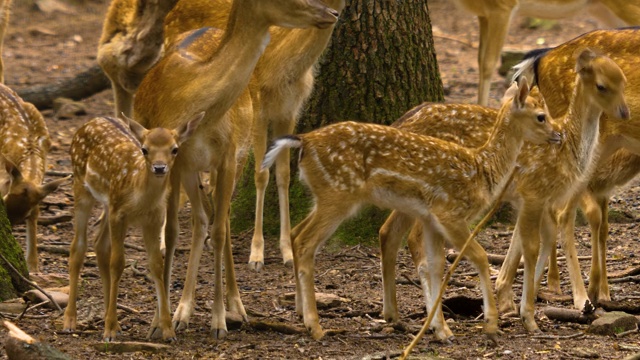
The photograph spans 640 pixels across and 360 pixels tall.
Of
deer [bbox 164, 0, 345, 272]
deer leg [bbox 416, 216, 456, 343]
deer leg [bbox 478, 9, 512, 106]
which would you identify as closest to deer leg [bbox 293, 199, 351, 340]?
deer leg [bbox 416, 216, 456, 343]

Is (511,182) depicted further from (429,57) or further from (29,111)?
(29,111)

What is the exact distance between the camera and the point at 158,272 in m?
6.35

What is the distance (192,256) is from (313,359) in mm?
1141

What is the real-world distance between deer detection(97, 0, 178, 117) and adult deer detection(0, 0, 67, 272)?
2.26 feet

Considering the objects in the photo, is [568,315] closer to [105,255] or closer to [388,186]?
[388,186]

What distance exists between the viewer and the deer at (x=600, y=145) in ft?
24.0

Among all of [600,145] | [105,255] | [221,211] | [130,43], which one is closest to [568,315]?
[600,145]

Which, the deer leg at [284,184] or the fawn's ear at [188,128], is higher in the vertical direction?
the fawn's ear at [188,128]

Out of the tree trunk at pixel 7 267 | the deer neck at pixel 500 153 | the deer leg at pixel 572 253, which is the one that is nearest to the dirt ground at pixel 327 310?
the deer leg at pixel 572 253

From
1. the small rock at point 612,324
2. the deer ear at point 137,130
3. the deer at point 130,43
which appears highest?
the deer ear at point 137,130

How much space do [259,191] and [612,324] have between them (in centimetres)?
318

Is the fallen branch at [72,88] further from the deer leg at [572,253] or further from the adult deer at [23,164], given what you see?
the deer leg at [572,253]

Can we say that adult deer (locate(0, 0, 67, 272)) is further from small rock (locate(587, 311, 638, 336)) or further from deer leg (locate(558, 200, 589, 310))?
small rock (locate(587, 311, 638, 336))

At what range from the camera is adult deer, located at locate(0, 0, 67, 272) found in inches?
324
